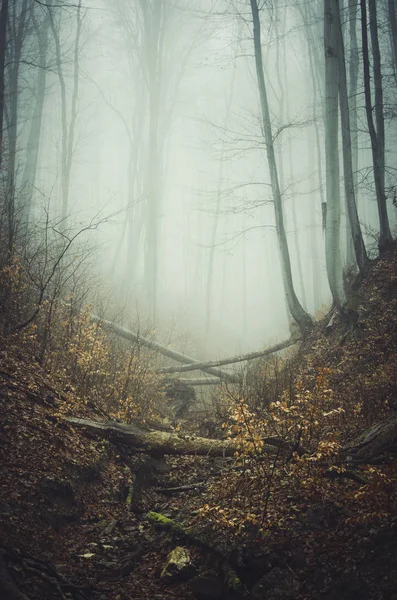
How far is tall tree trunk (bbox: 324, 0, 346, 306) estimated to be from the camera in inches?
344

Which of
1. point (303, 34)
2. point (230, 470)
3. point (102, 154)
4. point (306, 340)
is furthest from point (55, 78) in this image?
point (230, 470)

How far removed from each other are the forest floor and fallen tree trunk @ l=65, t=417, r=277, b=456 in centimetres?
13

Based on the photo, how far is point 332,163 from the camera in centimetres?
889

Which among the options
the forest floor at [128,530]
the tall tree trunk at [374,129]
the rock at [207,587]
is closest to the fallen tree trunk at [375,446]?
the forest floor at [128,530]

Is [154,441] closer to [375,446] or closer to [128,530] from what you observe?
[128,530]

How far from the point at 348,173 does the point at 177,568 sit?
891 centimetres

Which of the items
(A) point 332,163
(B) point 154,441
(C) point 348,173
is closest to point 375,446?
(B) point 154,441

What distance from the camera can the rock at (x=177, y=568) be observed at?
2.70 metres

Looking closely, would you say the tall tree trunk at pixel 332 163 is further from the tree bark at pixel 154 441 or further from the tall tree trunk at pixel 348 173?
the tree bark at pixel 154 441

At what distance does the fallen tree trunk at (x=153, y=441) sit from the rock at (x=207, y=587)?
5.62 ft

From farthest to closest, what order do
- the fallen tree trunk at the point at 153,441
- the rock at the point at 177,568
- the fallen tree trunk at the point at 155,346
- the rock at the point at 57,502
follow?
1. the fallen tree trunk at the point at 155,346
2. the fallen tree trunk at the point at 153,441
3. the rock at the point at 57,502
4. the rock at the point at 177,568

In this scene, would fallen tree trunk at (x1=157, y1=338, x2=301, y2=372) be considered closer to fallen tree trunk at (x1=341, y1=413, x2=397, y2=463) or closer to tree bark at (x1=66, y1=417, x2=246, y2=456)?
tree bark at (x1=66, y1=417, x2=246, y2=456)

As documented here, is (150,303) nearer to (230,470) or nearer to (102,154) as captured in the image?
(230,470)

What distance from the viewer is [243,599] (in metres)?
2.44
